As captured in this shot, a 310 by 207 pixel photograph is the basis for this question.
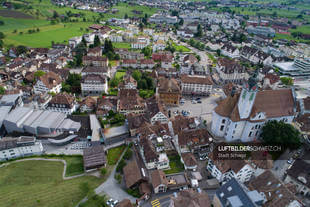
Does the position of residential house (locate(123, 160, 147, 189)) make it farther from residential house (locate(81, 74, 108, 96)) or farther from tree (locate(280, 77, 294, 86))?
tree (locate(280, 77, 294, 86))

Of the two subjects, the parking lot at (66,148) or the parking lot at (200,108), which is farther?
the parking lot at (200,108)

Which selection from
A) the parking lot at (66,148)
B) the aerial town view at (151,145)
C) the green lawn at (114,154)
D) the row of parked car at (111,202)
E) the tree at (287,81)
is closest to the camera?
the row of parked car at (111,202)

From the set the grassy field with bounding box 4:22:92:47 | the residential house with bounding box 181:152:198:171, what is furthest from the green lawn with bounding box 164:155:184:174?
the grassy field with bounding box 4:22:92:47

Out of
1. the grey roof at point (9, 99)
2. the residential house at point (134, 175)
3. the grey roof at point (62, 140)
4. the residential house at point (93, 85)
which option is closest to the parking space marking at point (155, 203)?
the residential house at point (134, 175)

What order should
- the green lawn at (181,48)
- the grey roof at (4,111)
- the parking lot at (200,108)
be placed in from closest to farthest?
the grey roof at (4,111) < the parking lot at (200,108) < the green lawn at (181,48)

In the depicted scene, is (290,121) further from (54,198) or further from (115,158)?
(54,198)

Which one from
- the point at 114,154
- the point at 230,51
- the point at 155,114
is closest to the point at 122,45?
the point at 230,51

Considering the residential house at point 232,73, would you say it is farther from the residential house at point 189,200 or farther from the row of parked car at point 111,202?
the row of parked car at point 111,202

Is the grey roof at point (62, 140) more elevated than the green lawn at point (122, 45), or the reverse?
the green lawn at point (122, 45)

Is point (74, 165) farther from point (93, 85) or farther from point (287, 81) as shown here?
point (287, 81)
